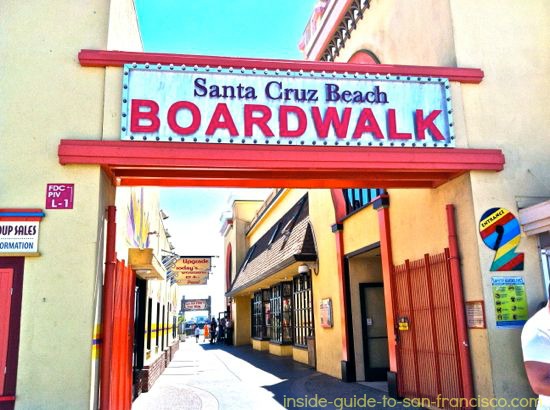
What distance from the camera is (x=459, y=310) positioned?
7457mm

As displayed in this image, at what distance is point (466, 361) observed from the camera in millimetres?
7312

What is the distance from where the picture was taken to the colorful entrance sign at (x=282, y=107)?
6906 mm

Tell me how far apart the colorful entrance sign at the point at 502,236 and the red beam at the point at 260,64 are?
203 cm

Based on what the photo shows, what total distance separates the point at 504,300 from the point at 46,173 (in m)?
6.11

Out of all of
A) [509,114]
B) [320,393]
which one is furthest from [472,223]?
[320,393]

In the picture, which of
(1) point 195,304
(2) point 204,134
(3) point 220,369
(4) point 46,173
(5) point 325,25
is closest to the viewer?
(4) point 46,173

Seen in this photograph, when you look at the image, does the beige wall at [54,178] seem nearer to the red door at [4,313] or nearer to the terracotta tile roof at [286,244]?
the red door at [4,313]

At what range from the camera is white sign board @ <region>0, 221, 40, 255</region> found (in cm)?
618

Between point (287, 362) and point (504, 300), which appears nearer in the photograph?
point (504, 300)

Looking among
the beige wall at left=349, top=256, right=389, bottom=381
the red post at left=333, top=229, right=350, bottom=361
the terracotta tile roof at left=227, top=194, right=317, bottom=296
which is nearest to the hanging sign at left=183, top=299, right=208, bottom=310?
the terracotta tile roof at left=227, top=194, right=317, bottom=296

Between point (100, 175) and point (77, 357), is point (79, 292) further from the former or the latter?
point (100, 175)

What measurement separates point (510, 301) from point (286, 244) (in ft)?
37.0

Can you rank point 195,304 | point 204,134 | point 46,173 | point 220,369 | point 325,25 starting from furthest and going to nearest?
point 195,304 < point 220,369 < point 325,25 < point 204,134 < point 46,173

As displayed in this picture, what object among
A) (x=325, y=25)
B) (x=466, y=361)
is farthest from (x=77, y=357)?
(x=325, y=25)
